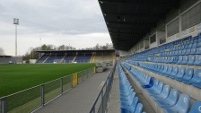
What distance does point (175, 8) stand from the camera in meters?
13.3

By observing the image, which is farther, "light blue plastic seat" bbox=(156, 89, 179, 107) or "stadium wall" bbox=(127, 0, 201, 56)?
"stadium wall" bbox=(127, 0, 201, 56)

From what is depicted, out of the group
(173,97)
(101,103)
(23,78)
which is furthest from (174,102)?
(23,78)

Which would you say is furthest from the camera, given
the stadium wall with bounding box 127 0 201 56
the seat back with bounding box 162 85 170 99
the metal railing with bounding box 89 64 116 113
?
the stadium wall with bounding box 127 0 201 56

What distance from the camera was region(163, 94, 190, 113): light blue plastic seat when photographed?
8.12 feet

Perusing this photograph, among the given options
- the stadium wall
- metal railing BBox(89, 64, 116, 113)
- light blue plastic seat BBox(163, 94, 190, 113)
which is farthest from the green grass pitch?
the stadium wall

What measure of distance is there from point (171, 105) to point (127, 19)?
17025 mm

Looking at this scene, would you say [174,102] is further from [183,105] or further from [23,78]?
[23,78]

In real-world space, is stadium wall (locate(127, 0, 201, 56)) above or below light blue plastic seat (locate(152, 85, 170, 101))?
above

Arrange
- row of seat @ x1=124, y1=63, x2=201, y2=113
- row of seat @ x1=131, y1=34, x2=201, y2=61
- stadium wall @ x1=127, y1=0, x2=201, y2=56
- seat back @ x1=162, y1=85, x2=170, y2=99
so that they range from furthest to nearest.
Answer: stadium wall @ x1=127, y1=0, x2=201, y2=56 < row of seat @ x1=131, y1=34, x2=201, y2=61 < seat back @ x1=162, y1=85, x2=170, y2=99 < row of seat @ x1=124, y1=63, x2=201, y2=113

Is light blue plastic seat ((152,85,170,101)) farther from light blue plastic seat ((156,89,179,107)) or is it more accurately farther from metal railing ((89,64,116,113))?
metal railing ((89,64,116,113))

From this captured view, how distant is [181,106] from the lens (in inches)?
105

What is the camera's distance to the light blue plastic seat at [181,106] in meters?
2.47

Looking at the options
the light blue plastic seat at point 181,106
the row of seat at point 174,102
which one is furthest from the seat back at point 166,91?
the light blue plastic seat at point 181,106

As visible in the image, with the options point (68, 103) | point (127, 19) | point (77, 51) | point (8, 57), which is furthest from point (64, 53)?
point (68, 103)
